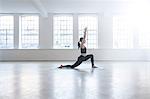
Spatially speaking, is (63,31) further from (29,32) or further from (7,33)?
(7,33)

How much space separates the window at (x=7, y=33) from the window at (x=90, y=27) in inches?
159

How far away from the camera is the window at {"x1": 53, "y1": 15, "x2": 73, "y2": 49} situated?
47.7 ft

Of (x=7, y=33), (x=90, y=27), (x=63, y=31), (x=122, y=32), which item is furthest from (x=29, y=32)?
(x=122, y=32)

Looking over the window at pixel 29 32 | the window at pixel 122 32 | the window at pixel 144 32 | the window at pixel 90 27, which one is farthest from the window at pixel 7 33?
the window at pixel 144 32

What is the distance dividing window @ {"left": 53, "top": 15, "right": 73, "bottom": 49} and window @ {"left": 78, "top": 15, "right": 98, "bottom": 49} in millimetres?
593

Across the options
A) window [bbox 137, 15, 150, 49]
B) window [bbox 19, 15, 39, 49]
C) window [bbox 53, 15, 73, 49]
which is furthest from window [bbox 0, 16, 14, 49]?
window [bbox 137, 15, 150, 49]

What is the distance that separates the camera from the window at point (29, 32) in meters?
14.5

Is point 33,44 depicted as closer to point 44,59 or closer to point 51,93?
point 44,59

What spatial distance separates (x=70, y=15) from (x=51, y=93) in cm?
1064

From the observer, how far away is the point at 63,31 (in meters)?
14.7

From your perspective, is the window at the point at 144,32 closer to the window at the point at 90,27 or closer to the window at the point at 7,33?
the window at the point at 90,27

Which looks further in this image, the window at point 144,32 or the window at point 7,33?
the window at point 7,33

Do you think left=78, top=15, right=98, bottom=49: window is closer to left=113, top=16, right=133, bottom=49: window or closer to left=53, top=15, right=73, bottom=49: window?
left=53, top=15, right=73, bottom=49: window

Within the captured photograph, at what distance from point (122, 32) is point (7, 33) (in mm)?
6844
